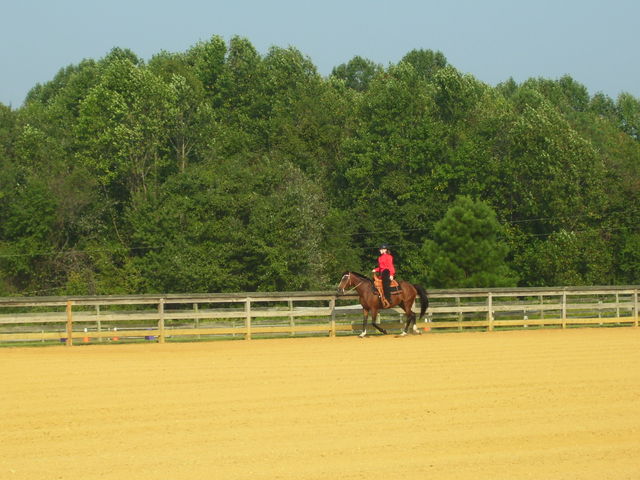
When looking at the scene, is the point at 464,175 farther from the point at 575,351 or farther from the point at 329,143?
the point at 575,351

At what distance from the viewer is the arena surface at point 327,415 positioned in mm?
8586

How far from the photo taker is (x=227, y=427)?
409 inches

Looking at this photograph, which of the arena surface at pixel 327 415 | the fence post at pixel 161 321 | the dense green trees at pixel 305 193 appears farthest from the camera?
the dense green trees at pixel 305 193

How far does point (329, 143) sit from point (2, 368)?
46414mm

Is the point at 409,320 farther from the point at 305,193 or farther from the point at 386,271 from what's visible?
the point at 305,193

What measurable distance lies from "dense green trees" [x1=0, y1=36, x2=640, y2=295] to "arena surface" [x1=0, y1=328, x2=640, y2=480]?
29.9 metres

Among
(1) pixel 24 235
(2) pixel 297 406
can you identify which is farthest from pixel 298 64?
(2) pixel 297 406

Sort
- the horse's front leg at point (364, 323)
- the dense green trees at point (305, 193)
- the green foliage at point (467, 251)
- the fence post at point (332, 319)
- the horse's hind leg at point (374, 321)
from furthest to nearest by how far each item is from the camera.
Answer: the dense green trees at point (305, 193) < the green foliage at point (467, 251) < the fence post at point (332, 319) < the horse's hind leg at point (374, 321) < the horse's front leg at point (364, 323)

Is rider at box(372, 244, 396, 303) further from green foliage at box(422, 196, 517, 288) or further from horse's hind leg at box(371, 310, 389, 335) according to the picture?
green foliage at box(422, 196, 517, 288)

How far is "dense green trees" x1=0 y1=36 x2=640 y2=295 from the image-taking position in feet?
158

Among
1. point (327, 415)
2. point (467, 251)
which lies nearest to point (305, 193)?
point (467, 251)

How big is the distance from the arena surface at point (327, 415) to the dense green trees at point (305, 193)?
29.9 m

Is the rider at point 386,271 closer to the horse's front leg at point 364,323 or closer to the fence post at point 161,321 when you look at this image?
the horse's front leg at point 364,323

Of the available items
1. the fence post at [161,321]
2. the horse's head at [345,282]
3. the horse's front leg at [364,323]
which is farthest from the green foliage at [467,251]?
the fence post at [161,321]
